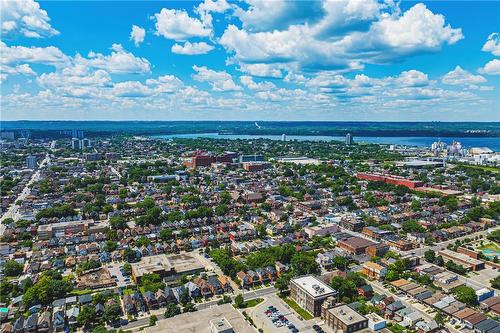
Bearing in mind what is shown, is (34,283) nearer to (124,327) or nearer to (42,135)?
(124,327)

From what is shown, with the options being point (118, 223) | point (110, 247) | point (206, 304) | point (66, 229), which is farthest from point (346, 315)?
point (66, 229)

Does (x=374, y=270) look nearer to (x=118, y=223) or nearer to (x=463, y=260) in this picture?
(x=463, y=260)

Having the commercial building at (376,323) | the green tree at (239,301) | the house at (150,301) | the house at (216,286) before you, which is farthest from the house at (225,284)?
the commercial building at (376,323)

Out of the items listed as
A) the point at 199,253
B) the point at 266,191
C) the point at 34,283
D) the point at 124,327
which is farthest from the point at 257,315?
the point at 266,191

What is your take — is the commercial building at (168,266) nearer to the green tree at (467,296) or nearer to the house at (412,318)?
the house at (412,318)

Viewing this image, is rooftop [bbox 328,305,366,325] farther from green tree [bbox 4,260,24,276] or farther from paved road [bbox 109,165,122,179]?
paved road [bbox 109,165,122,179]

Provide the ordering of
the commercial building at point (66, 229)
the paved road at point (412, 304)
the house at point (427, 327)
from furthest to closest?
the commercial building at point (66, 229) < the paved road at point (412, 304) < the house at point (427, 327)

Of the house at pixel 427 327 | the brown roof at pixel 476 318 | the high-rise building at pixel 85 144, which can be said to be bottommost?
the house at pixel 427 327

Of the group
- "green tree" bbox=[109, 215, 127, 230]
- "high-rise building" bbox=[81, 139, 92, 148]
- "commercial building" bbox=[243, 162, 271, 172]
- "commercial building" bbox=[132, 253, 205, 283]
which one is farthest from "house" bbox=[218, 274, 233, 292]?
"high-rise building" bbox=[81, 139, 92, 148]
